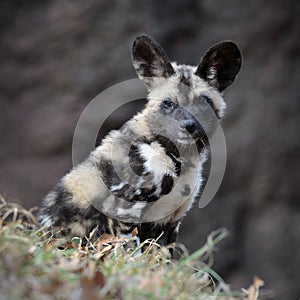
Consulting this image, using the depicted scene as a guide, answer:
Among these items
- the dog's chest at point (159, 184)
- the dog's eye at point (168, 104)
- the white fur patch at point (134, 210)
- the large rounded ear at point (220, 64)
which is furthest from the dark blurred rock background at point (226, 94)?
the white fur patch at point (134, 210)

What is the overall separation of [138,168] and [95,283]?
6.03 feet

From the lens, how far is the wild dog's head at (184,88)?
445cm

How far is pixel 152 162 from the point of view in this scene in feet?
14.1

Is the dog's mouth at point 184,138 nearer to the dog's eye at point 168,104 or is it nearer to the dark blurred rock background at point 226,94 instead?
the dog's eye at point 168,104

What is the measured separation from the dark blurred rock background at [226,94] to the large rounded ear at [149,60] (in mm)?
3192

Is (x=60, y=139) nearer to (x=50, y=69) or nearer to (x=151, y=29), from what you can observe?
(x=50, y=69)

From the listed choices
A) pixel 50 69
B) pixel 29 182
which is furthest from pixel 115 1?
pixel 29 182

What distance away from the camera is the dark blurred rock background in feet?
26.0

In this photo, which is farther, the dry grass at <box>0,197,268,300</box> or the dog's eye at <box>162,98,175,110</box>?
the dog's eye at <box>162,98,175,110</box>

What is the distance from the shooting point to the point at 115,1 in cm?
793

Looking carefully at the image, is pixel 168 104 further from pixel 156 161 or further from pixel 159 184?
pixel 159 184

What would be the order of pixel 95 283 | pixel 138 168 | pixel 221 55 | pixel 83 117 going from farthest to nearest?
1. pixel 83 117
2. pixel 221 55
3. pixel 138 168
4. pixel 95 283

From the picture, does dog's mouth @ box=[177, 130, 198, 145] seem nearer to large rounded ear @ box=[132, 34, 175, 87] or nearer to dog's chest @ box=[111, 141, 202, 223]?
dog's chest @ box=[111, 141, 202, 223]

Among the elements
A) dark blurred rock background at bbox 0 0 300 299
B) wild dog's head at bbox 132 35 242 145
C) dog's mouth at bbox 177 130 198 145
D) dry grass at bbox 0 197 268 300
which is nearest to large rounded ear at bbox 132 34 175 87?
wild dog's head at bbox 132 35 242 145
